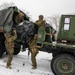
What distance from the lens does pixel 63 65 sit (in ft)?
27.2

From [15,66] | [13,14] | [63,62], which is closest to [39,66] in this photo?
[15,66]

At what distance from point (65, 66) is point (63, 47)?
69 centimetres

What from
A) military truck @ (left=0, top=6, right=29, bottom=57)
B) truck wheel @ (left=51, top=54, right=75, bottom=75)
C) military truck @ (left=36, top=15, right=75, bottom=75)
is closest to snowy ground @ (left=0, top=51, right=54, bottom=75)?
truck wheel @ (left=51, top=54, right=75, bottom=75)

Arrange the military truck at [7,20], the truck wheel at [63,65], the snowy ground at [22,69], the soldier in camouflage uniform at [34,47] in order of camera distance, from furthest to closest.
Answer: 1. the military truck at [7,20]
2. the soldier in camouflage uniform at [34,47]
3. the snowy ground at [22,69]
4. the truck wheel at [63,65]

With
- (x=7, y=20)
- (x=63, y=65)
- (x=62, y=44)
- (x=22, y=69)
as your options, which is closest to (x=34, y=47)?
(x=22, y=69)

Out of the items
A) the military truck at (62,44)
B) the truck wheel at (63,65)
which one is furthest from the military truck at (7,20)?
the truck wheel at (63,65)

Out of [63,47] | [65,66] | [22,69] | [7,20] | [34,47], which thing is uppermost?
[7,20]

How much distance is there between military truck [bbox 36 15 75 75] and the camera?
26.8 feet

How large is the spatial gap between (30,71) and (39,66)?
104 cm

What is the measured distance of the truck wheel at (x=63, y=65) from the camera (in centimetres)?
812

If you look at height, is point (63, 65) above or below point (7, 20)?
below

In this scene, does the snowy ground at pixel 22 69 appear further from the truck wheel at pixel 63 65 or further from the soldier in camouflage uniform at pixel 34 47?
the truck wheel at pixel 63 65

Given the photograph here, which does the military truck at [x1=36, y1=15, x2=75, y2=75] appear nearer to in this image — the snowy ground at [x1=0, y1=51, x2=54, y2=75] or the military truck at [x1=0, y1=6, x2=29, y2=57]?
the snowy ground at [x1=0, y1=51, x2=54, y2=75]

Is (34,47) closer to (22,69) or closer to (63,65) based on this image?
(22,69)
